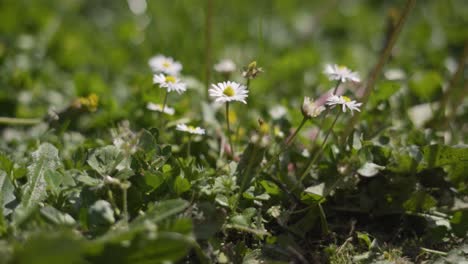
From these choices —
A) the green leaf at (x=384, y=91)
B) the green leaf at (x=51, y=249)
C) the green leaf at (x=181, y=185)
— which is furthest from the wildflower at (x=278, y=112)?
the green leaf at (x=51, y=249)

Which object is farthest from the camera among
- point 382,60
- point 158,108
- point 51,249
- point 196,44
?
point 196,44

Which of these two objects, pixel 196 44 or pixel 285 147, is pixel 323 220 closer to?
pixel 285 147

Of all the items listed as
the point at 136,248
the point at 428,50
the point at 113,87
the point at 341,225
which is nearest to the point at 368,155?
the point at 341,225

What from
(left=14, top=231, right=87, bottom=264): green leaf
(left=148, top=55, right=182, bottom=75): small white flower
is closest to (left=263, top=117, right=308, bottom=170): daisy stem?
(left=148, top=55, right=182, bottom=75): small white flower

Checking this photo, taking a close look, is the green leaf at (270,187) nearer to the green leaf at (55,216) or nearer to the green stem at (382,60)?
the green stem at (382,60)

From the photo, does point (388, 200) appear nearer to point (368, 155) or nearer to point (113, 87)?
point (368, 155)

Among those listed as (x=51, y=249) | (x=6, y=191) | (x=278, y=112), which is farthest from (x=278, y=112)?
(x=51, y=249)

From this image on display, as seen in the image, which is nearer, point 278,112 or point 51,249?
point 51,249

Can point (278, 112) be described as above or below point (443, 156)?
above
